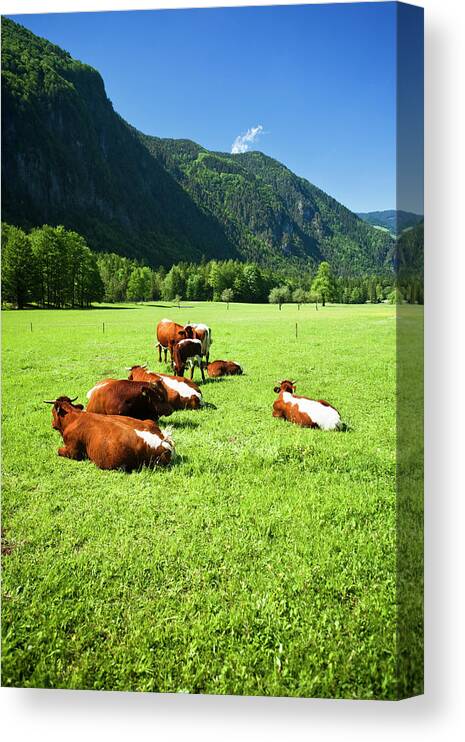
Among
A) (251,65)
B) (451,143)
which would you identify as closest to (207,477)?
(451,143)

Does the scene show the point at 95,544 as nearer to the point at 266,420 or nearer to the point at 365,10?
the point at 266,420

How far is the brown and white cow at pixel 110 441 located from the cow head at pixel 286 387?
2.91 ft

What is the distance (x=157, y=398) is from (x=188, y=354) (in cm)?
56

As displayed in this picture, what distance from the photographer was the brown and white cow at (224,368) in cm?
400

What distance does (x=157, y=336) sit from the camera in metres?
3.78

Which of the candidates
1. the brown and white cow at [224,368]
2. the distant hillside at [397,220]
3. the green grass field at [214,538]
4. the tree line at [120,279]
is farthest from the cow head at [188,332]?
the distant hillside at [397,220]

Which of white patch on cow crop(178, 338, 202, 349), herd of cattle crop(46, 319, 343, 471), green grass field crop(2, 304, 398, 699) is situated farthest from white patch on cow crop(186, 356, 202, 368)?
green grass field crop(2, 304, 398, 699)

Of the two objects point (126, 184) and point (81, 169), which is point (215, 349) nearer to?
point (126, 184)

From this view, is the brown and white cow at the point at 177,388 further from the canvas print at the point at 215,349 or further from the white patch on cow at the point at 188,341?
the white patch on cow at the point at 188,341

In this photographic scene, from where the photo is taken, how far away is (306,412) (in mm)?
3359

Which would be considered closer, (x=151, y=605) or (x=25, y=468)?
(x=151, y=605)

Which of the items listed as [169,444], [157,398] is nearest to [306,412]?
[169,444]

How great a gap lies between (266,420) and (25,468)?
162 cm

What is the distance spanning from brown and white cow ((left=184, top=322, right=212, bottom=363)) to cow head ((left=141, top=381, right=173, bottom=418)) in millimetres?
465
